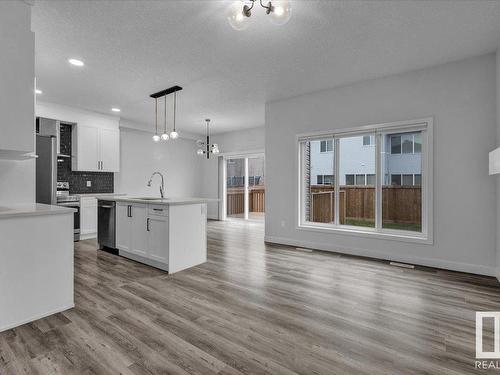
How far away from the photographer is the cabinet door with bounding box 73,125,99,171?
566 centimetres

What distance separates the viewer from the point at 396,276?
334cm

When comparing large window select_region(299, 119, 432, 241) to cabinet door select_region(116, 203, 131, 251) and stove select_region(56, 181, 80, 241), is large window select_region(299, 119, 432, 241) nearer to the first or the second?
cabinet door select_region(116, 203, 131, 251)

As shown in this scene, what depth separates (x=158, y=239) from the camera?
11.6 ft

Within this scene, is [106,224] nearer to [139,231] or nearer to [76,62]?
[139,231]

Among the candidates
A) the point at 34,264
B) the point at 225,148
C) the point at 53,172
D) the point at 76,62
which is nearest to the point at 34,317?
the point at 34,264

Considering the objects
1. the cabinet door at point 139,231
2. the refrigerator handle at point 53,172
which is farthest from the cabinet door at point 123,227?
the refrigerator handle at point 53,172

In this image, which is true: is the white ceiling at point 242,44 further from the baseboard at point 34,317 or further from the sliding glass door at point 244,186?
the sliding glass door at point 244,186

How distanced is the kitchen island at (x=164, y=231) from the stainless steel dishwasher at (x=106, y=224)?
0.65 ft

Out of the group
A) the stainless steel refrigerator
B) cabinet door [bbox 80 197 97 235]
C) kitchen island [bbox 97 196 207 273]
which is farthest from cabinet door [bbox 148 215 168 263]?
cabinet door [bbox 80 197 97 235]

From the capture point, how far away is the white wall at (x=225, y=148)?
308 inches

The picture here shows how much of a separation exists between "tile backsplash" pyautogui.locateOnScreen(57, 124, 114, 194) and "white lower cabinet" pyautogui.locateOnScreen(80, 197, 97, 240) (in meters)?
0.60

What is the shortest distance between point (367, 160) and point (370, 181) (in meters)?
0.36

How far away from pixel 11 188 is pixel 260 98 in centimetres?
394

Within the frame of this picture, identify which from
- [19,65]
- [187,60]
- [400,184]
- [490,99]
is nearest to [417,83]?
[490,99]
